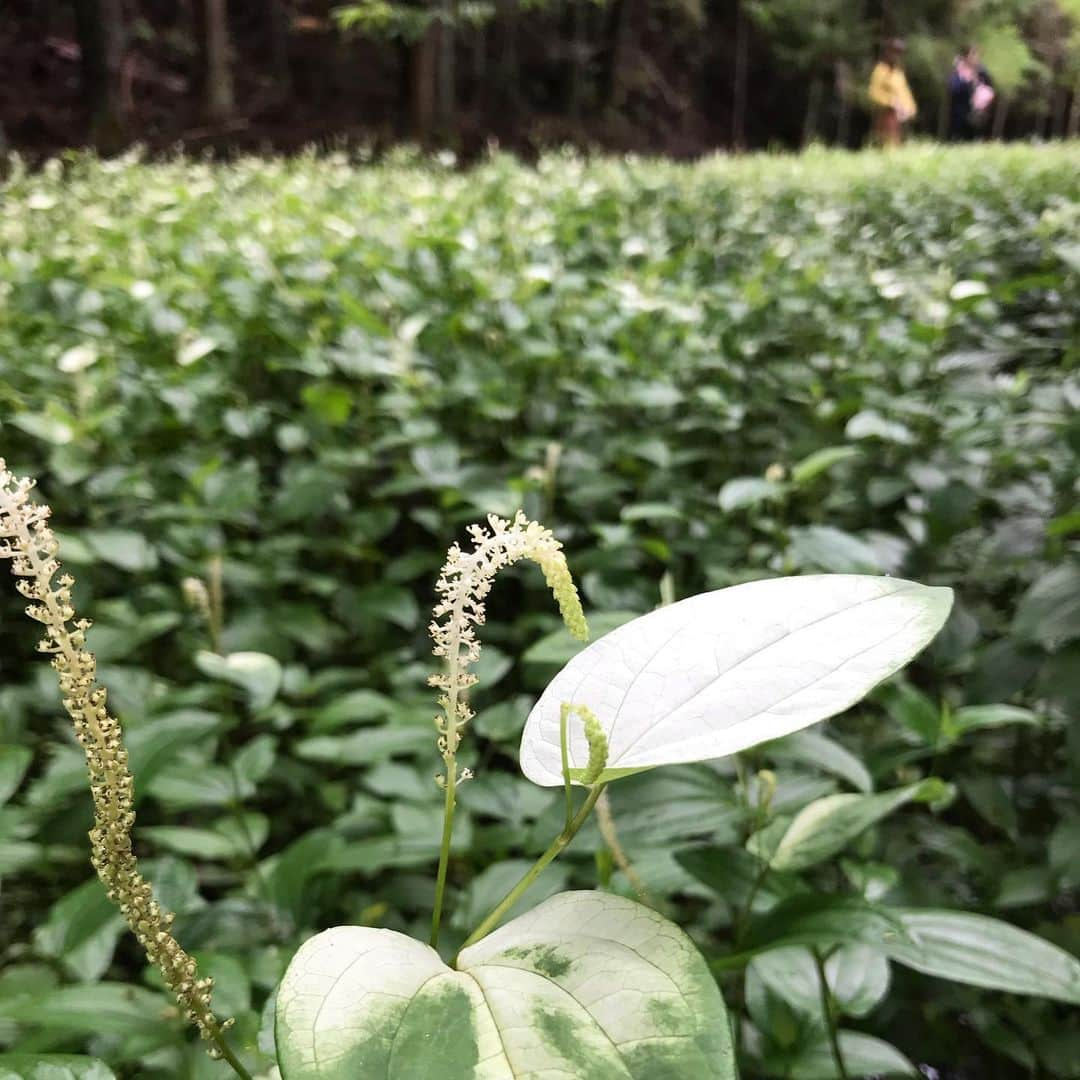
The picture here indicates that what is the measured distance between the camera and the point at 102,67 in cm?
759

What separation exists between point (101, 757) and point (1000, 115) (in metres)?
25.6

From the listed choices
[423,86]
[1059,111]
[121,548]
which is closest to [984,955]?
[121,548]

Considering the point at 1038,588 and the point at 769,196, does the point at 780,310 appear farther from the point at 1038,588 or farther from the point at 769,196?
the point at 769,196

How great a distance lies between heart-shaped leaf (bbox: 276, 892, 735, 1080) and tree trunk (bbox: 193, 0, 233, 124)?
990 centimetres

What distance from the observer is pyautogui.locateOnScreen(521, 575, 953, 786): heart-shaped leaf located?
368mm

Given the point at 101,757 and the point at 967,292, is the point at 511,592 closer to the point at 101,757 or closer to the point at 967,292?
the point at 967,292

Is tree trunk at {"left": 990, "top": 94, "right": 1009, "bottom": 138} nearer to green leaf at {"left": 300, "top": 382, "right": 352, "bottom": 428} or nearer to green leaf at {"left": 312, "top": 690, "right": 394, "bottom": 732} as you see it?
green leaf at {"left": 300, "top": 382, "right": 352, "bottom": 428}

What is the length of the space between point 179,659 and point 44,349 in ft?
2.71

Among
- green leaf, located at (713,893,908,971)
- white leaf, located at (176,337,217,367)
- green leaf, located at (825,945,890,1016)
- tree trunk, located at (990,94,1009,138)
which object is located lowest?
green leaf, located at (825,945,890,1016)

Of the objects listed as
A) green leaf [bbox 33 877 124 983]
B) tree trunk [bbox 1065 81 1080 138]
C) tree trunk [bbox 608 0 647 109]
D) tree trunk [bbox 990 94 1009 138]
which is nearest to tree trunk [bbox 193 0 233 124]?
tree trunk [bbox 608 0 647 109]

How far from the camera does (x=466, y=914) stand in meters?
0.98

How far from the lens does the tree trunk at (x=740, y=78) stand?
60.5 ft

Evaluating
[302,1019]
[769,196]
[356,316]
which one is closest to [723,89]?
[769,196]

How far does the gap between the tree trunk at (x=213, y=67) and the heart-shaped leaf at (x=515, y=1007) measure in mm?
9895
